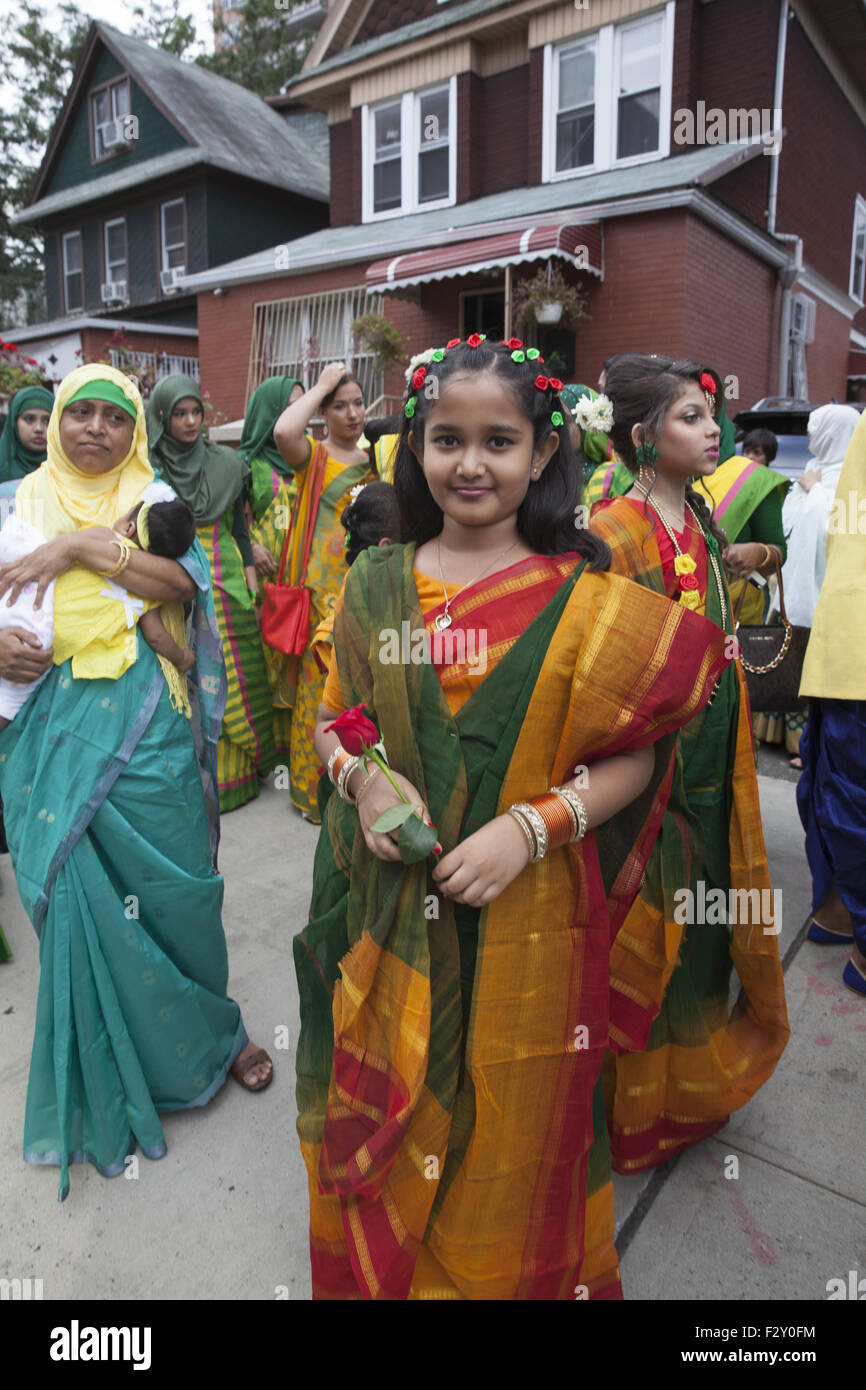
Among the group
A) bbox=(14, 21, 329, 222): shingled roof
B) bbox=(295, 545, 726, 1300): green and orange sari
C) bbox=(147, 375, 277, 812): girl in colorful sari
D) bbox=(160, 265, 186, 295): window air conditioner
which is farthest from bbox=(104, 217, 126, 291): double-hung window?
bbox=(295, 545, 726, 1300): green and orange sari

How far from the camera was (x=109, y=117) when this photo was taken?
60.2ft

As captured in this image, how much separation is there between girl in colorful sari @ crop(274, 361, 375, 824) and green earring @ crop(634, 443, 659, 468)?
1.94 metres

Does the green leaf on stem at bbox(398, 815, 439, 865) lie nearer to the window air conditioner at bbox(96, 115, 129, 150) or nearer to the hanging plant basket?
the hanging plant basket

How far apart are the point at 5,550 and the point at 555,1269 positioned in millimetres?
1891

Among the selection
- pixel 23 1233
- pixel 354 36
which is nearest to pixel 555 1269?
pixel 23 1233

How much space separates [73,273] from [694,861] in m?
21.6

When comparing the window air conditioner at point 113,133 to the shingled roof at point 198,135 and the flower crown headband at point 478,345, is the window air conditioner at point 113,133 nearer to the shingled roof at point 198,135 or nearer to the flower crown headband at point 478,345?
the shingled roof at point 198,135

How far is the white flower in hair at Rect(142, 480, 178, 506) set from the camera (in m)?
2.28

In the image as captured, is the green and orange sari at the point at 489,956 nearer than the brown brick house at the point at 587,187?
Yes

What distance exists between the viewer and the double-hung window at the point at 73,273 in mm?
19375

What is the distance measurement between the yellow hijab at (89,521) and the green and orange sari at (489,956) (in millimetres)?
900

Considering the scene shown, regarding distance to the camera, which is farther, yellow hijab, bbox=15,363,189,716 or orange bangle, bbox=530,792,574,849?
yellow hijab, bbox=15,363,189,716

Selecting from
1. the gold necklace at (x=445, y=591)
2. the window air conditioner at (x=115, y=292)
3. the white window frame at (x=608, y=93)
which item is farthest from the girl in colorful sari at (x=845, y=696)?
the window air conditioner at (x=115, y=292)

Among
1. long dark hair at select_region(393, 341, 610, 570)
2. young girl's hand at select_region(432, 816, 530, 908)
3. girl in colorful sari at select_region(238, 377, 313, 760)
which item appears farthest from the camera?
girl in colorful sari at select_region(238, 377, 313, 760)
